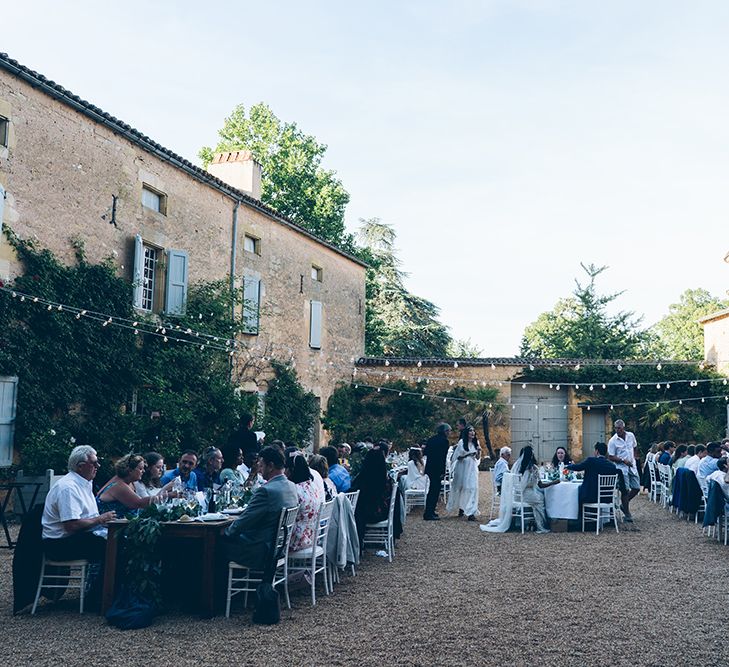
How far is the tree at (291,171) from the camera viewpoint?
26.3 metres

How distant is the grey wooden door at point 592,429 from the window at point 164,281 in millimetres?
12508

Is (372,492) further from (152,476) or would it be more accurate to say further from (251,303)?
(251,303)

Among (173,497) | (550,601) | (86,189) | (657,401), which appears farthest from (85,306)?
(657,401)

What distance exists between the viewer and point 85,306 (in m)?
11.4

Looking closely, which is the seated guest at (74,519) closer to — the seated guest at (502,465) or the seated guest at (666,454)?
the seated guest at (502,465)

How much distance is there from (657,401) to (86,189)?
15.8 meters

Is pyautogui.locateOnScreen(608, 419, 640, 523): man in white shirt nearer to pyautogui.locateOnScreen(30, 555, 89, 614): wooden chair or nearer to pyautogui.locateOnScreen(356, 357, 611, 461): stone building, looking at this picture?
pyautogui.locateOnScreen(30, 555, 89, 614): wooden chair

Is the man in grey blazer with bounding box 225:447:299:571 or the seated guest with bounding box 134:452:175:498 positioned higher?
the seated guest with bounding box 134:452:175:498

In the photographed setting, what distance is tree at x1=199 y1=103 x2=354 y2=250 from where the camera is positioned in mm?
26344

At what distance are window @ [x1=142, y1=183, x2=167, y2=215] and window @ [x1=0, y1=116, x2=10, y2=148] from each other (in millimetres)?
3184

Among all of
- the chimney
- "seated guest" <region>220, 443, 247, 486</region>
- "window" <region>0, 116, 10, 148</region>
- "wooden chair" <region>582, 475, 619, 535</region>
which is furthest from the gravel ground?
the chimney

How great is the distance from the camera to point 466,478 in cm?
1094

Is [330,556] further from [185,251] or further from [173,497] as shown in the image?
[185,251]

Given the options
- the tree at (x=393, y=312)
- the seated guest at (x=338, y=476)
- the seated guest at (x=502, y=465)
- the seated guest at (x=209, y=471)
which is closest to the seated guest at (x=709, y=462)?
the seated guest at (x=502, y=465)
